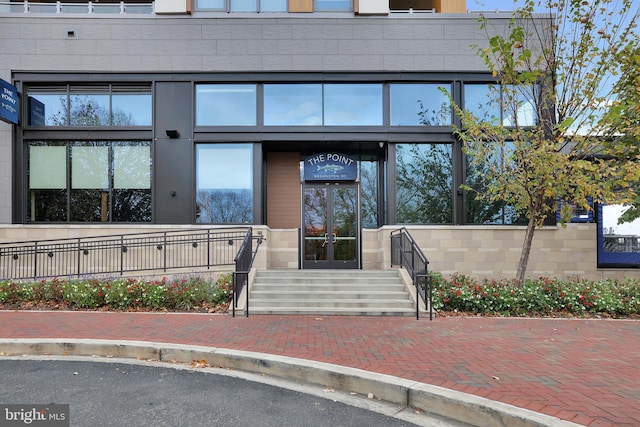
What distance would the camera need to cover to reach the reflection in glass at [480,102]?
39.9 feet

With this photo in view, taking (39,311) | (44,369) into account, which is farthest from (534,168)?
(39,311)

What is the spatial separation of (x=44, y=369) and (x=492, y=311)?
8008 mm

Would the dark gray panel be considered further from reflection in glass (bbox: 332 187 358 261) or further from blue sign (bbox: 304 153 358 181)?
reflection in glass (bbox: 332 187 358 261)

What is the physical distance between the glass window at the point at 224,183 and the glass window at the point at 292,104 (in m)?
1.21

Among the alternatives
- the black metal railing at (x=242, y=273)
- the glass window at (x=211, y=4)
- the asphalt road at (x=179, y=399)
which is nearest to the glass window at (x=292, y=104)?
the glass window at (x=211, y=4)

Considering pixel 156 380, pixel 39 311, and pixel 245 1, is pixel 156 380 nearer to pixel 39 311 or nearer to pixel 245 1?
pixel 39 311

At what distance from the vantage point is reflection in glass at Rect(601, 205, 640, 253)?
12.4 m

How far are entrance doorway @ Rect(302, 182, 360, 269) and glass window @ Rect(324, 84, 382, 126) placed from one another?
197 centimetres

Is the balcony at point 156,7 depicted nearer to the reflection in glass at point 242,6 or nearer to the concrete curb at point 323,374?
the reflection in glass at point 242,6

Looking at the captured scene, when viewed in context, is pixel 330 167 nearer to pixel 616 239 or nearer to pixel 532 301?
pixel 532 301

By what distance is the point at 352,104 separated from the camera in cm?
1255

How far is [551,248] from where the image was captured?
12.0m

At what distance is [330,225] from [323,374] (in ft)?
27.2

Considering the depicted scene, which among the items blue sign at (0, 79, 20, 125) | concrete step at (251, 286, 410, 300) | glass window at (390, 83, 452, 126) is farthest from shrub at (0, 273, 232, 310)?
glass window at (390, 83, 452, 126)
